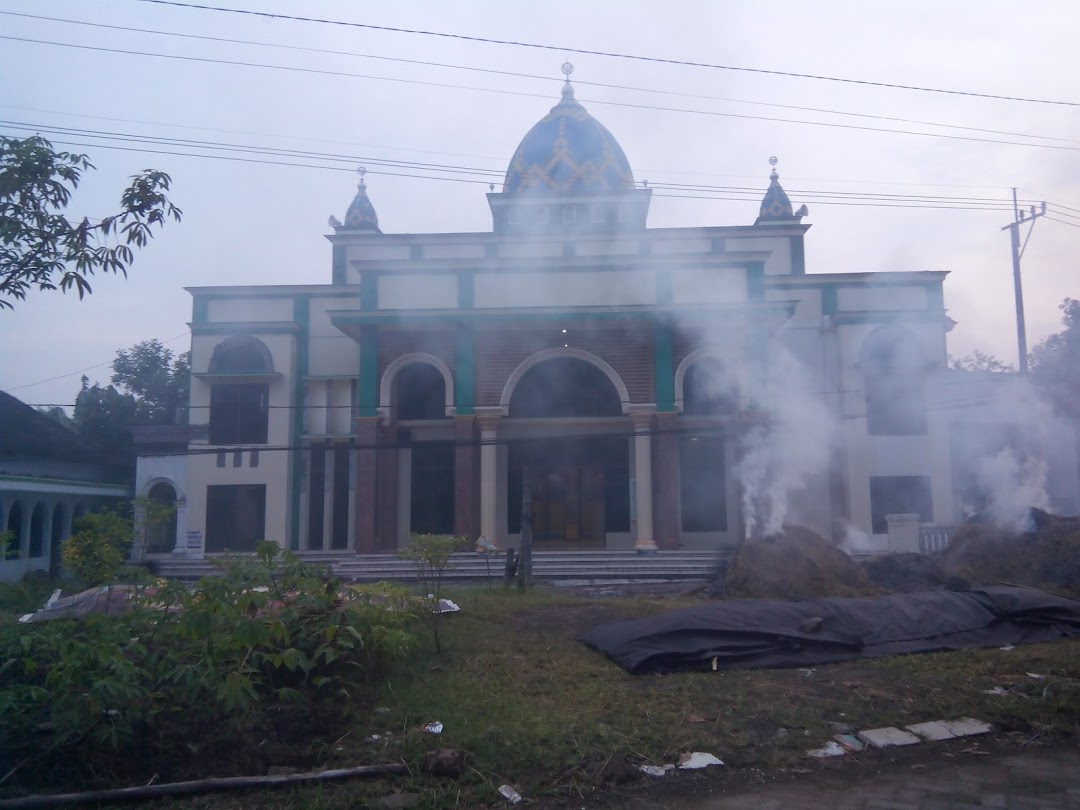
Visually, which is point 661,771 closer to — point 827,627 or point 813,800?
point 813,800

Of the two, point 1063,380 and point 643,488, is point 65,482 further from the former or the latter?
point 1063,380

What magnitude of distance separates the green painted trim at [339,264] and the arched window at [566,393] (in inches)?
308

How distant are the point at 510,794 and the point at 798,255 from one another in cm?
2105

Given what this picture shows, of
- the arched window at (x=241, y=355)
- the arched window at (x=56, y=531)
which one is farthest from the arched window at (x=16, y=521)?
the arched window at (x=241, y=355)

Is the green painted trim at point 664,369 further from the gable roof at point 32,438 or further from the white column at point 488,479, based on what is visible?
the gable roof at point 32,438

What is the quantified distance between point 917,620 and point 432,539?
5.02m

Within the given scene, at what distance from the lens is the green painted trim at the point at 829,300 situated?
69.2 feet

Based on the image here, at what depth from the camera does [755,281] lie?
59.8ft

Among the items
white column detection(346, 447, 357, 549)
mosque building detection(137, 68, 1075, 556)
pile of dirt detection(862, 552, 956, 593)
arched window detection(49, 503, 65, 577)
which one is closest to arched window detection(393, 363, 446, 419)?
mosque building detection(137, 68, 1075, 556)

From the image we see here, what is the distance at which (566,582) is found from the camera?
49.0 ft

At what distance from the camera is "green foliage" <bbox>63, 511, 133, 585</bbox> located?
7.49 m

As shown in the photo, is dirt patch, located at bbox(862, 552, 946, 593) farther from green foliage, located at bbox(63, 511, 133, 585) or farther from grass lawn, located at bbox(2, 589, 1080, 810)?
green foliage, located at bbox(63, 511, 133, 585)

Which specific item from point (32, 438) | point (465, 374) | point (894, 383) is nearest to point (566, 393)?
point (465, 374)

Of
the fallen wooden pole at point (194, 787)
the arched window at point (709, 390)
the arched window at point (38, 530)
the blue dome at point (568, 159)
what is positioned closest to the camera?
the fallen wooden pole at point (194, 787)
